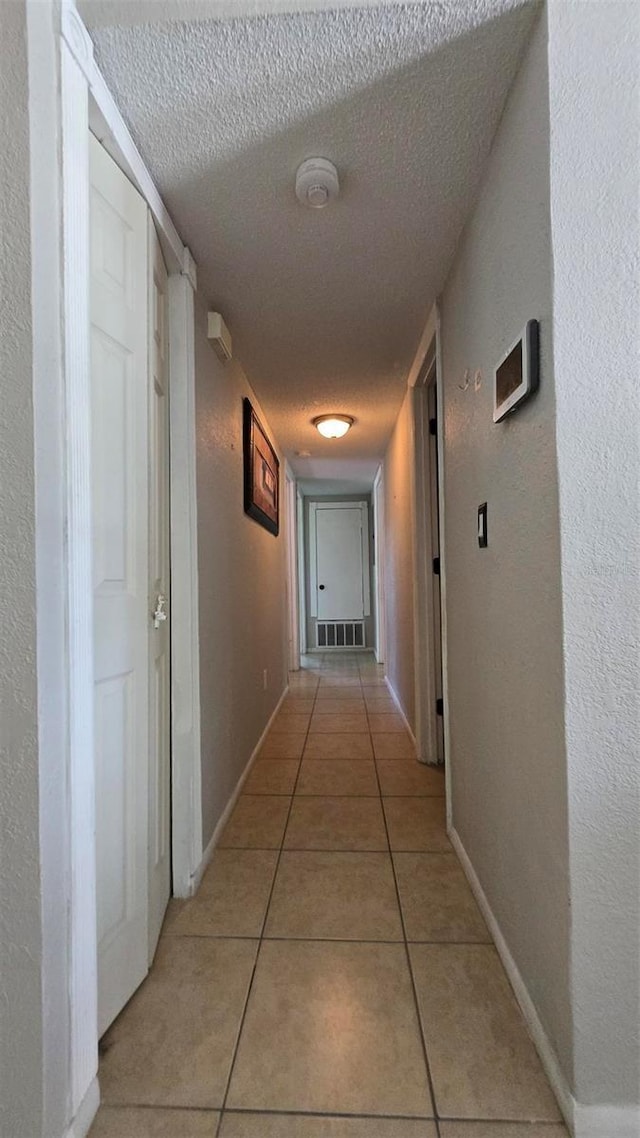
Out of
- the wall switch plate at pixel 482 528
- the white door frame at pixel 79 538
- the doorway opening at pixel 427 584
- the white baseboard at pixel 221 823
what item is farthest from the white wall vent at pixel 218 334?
the white baseboard at pixel 221 823

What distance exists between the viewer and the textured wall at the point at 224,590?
1.74 metres

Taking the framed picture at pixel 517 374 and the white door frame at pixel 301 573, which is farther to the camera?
the white door frame at pixel 301 573

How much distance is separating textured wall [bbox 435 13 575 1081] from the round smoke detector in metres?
0.42

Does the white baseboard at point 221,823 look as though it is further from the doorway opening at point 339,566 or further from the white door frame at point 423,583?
the doorway opening at point 339,566

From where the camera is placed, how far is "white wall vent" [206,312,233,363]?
6.02ft

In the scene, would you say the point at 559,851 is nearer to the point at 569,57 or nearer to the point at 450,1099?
the point at 450,1099

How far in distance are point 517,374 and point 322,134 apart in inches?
32.1

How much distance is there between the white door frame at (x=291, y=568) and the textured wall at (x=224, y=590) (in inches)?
72.4

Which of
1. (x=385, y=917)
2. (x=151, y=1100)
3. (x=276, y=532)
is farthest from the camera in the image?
(x=276, y=532)

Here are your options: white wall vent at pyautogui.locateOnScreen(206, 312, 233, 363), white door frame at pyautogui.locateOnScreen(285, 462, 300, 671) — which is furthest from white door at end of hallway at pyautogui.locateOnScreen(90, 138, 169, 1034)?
white door frame at pyautogui.locateOnScreen(285, 462, 300, 671)

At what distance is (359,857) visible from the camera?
5.60 ft

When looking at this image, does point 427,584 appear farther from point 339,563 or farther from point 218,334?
point 339,563

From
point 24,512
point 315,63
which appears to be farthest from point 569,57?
point 24,512

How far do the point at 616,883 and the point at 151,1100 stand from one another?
99 cm
